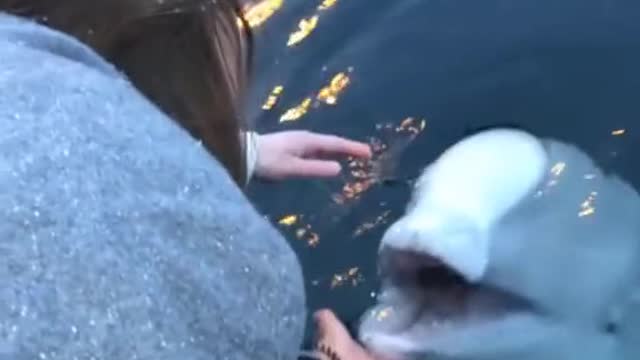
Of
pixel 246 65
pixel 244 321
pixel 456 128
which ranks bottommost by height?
pixel 456 128

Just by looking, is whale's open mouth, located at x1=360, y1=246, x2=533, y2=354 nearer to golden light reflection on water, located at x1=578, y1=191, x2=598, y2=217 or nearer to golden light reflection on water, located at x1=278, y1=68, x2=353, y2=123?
golden light reflection on water, located at x1=578, y1=191, x2=598, y2=217

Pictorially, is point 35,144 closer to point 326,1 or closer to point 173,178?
point 173,178

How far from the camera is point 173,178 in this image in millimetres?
586

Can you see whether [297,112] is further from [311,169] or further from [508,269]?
[508,269]

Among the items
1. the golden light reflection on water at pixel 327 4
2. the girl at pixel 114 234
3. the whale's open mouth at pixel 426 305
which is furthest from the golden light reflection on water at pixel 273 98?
the girl at pixel 114 234

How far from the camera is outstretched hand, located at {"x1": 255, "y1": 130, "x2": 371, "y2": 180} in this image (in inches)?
43.9

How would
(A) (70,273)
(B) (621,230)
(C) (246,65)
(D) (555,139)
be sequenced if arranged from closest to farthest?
1. (A) (70,273)
2. (C) (246,65)
3. (B) (621,230)
4. (D) (555,139)

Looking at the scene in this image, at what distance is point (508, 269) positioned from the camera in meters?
1.05

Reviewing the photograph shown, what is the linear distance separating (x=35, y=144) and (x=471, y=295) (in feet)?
1.92

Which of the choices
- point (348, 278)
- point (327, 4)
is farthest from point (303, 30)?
point (348, 278)

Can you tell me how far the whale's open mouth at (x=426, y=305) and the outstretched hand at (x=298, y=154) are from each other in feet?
0.32

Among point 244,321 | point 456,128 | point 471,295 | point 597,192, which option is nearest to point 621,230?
point 597,192

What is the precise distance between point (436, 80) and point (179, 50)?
0.57 m

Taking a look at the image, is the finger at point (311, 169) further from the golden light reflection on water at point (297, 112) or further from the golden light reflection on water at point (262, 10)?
the golden light reflection on water at point (262, 10)
